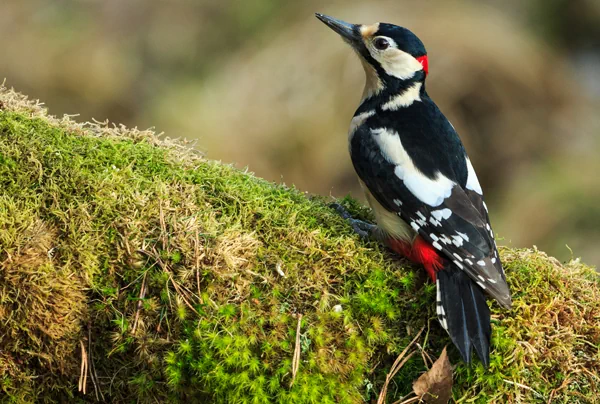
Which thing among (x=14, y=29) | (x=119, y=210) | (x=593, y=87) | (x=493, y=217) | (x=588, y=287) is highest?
(x=593, y=87)

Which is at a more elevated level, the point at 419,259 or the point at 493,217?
the point at 419,259

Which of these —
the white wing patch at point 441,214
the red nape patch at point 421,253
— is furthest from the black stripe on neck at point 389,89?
the red nape patch at point 421,253

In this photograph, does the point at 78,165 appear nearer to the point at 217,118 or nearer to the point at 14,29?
the point at 217,118

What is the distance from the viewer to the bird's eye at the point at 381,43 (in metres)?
3.38

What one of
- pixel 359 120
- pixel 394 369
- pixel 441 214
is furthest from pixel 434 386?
pixel 359 120

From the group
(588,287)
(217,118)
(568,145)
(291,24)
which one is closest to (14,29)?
(217,118)

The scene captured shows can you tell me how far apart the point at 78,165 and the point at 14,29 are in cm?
601

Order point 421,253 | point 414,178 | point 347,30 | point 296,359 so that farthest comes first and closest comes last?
point 347,30
point 414,178
point 421,253
point 296,359

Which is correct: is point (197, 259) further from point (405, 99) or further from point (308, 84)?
point (308, 84)

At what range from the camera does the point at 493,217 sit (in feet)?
22.8

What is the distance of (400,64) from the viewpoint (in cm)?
338

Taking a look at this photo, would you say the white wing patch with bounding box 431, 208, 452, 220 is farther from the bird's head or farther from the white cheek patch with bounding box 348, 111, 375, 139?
the bird's head

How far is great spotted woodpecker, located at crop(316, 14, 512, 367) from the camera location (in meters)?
2.39

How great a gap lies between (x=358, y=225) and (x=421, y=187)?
33 centimetres
